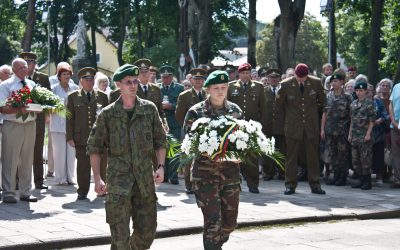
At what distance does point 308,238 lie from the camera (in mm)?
9539

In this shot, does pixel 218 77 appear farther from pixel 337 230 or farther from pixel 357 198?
pixel 357 198

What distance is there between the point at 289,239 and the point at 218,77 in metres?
2.64

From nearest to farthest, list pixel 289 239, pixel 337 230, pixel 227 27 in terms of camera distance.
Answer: pixel 289 239 < pixel 337 230 < pixel 227 27

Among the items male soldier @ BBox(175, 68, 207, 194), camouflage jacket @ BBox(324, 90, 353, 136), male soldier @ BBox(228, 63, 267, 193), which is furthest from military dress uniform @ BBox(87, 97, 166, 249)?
camouflage jacket @ BBox(324, 90, 353, 136)

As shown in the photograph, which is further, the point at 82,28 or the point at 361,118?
the point at 82,28

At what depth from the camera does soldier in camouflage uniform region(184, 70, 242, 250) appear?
7.64 metres

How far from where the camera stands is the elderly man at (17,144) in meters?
11.8

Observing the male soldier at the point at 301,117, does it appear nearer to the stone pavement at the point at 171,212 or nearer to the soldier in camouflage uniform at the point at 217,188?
the stone pavement at the point at 171,212

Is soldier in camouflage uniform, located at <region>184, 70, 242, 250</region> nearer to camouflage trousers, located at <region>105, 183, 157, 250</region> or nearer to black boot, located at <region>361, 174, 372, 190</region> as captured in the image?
camouflage trousers, located at <region>105, 183, 157, 250</region>

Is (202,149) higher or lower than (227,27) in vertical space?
lower

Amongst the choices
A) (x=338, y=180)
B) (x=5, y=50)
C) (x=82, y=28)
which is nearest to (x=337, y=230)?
(x=338, y=180)

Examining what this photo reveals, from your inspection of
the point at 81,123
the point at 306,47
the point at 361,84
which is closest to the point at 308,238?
the point at 81,123

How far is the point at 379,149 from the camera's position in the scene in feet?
50.3

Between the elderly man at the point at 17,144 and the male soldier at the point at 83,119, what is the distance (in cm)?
80
